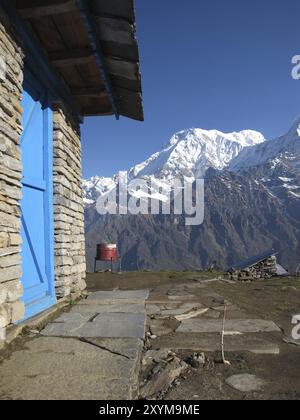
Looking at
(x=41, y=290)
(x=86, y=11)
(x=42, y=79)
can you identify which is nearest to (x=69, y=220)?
(x=41, y=290)

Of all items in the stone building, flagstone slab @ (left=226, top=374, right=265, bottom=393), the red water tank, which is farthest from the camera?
the red water tank

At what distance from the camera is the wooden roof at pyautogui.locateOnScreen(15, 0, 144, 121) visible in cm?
537

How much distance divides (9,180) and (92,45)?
2.61 meters

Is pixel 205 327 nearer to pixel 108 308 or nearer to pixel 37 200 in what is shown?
pixel 108 308

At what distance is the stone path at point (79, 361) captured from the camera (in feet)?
10.6

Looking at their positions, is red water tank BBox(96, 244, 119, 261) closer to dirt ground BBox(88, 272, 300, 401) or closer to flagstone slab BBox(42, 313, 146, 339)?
dirt ground BBox(88, 272, 300, 401)

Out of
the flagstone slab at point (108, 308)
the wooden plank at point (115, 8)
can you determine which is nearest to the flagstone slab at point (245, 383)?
the flagstone slab at point (108, 308)

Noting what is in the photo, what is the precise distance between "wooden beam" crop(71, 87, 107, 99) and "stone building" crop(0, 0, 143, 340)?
0.02 meters

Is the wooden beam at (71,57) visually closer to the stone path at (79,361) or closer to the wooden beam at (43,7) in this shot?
the wooden beam at (43,7)

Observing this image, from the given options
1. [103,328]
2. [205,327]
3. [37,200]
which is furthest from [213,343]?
[37,200]

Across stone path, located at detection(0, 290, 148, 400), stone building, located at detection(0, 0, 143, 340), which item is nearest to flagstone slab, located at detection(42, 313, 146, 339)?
stone path, located at detection(0, 290, 148, 400)

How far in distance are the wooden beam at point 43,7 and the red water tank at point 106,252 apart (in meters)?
15.0

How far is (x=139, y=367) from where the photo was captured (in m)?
4.16

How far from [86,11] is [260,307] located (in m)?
5.74
